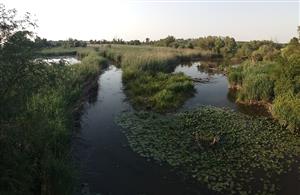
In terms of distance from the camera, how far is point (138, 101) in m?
22.3

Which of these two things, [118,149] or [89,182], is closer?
[89,182]

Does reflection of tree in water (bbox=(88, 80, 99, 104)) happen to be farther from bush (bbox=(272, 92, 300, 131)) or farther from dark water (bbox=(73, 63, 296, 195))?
bush (bbox=(272, 92, 300, 131))

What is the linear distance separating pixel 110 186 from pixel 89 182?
0.75 m

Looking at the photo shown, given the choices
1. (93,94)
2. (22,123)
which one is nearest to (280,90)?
(93,94)

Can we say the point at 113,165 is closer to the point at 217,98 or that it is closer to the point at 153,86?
the point at 153,86

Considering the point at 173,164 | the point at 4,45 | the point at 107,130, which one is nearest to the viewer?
the point at 4,45

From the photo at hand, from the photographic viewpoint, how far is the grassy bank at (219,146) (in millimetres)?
11820

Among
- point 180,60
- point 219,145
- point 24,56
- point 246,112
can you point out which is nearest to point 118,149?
point 219,145

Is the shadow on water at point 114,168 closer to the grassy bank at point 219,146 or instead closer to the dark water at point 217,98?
the grassy bank at point 219,146

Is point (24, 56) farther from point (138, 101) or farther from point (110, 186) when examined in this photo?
point (138, 101)

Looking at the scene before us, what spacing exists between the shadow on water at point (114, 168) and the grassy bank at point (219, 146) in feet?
1.68

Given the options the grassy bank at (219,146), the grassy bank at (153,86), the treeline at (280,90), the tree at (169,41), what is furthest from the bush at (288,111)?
the tree at (169,41)

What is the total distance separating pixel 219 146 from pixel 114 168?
15.0ft

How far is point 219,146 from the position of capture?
14.5 meters
